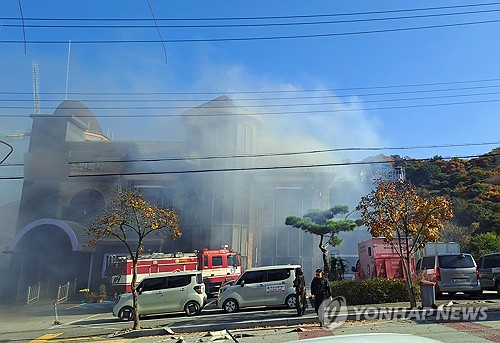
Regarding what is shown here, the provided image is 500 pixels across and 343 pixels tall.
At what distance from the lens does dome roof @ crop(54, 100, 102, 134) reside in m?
29.7

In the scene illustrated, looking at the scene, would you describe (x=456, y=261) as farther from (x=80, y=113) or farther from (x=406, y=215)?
(x=80, y=113)

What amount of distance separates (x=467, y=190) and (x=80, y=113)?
35.6 m

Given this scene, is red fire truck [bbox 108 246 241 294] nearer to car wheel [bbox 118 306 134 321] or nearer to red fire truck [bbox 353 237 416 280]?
car wheel [bbox 118 306 134 321]

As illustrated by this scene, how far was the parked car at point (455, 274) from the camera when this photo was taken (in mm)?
13234

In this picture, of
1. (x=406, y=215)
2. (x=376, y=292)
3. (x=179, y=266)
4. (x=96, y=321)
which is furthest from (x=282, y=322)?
(x=179, y=266)

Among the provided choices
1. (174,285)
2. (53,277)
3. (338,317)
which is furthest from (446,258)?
(53,277)

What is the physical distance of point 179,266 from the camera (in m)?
20.6

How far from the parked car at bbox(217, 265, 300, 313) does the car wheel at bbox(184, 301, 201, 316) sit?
94cm

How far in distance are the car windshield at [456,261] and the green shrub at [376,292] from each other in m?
1.50

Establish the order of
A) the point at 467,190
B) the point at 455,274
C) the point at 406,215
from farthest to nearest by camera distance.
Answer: the point at 467,190 < the point at 455,274 < the point at 406,215

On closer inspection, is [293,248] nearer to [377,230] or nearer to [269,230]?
[269,230]

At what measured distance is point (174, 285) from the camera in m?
14.6

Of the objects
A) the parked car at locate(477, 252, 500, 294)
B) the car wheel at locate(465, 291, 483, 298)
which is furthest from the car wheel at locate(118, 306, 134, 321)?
the parked car at locate(477, 252, 500, 294)

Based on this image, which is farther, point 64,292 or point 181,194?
point 181,194
